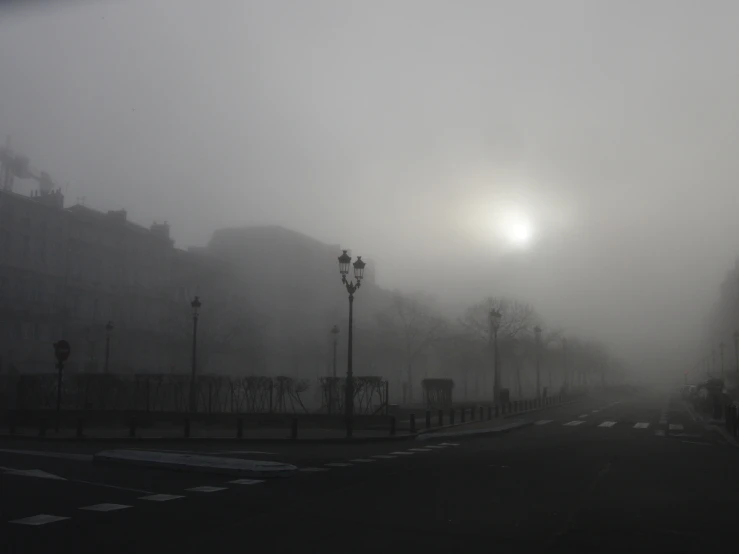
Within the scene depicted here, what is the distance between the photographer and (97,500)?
35.5 feet

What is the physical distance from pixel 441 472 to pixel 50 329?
1771 inches

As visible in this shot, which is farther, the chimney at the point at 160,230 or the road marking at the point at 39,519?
the chimney at the point at 160,230

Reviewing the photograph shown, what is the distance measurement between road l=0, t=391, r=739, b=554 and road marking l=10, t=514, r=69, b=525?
0.24ft

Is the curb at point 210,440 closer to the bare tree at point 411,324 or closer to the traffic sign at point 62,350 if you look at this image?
the traffic sign at point 62,350

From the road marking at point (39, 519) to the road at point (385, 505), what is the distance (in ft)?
0.24

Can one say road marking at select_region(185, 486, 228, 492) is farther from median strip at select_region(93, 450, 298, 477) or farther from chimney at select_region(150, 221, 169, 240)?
chimney at select_region(150, 221, 169, 240)

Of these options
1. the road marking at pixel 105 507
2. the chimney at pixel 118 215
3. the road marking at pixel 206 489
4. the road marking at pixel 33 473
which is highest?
the chimney at pixel 118 215

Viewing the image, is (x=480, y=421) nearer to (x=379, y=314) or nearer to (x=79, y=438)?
(x=79, y=438)

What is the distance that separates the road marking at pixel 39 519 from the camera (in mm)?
8977

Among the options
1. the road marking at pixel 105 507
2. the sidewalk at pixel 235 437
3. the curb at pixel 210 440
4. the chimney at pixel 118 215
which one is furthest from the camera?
the chimney at pixel 118 215

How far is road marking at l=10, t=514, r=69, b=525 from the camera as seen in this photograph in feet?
29.5

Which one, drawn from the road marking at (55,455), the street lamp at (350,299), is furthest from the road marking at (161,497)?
the street lamp at (350,299)

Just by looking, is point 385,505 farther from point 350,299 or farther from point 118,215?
point 118,215

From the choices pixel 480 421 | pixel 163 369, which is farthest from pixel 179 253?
pixel 480 421
